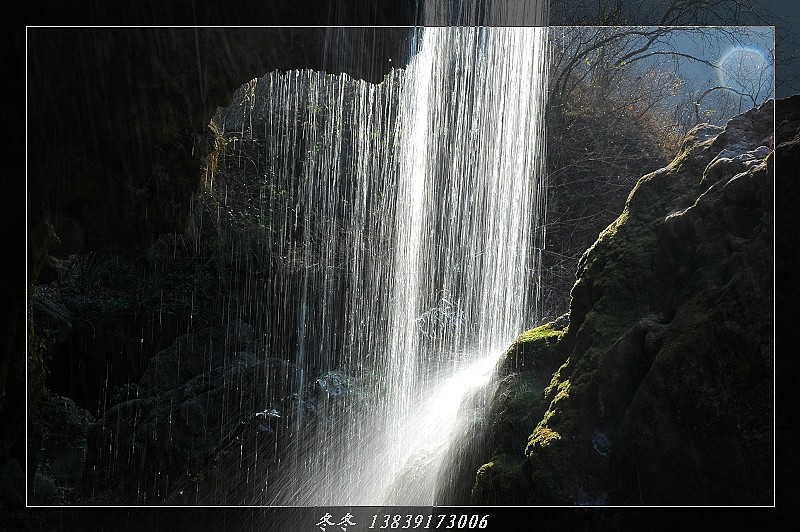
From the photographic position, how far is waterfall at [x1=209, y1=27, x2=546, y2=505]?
201 inches

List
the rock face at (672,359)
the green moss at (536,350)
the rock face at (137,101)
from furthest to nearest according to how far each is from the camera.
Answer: the green moss at (536,350)
the rock face at (137,101)
the rock face at (672,359)

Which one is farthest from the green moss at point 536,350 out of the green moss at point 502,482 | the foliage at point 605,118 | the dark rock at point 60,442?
the dark rock at point 60,442

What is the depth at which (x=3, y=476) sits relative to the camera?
3.09 meters

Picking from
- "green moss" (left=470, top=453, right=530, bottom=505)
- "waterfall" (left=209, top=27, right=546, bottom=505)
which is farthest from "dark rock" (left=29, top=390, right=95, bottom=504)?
"green moss" (left=470, top=453, right=530, bottom=505)

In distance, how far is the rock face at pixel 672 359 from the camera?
2.76 m

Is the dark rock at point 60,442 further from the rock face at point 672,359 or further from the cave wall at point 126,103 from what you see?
the rock face at point 672,359

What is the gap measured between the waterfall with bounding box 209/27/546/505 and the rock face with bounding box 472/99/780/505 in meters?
1.65

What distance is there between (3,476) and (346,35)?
→ 2.56 metres

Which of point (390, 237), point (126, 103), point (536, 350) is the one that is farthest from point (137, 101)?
point (390, 237)

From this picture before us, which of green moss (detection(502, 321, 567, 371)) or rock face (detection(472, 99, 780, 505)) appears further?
green moss (detection(502, 321, 567, 371))

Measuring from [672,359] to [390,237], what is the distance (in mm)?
3679

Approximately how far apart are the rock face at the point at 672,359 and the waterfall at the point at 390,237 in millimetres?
1649

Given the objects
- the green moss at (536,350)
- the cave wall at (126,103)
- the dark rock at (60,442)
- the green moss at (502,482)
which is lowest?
the dark rock at (60,442)

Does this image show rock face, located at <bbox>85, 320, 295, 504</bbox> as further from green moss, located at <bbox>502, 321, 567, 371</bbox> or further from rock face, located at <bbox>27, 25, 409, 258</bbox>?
green moss, located at <bbox>502, 321, 567, 371</bbox>
